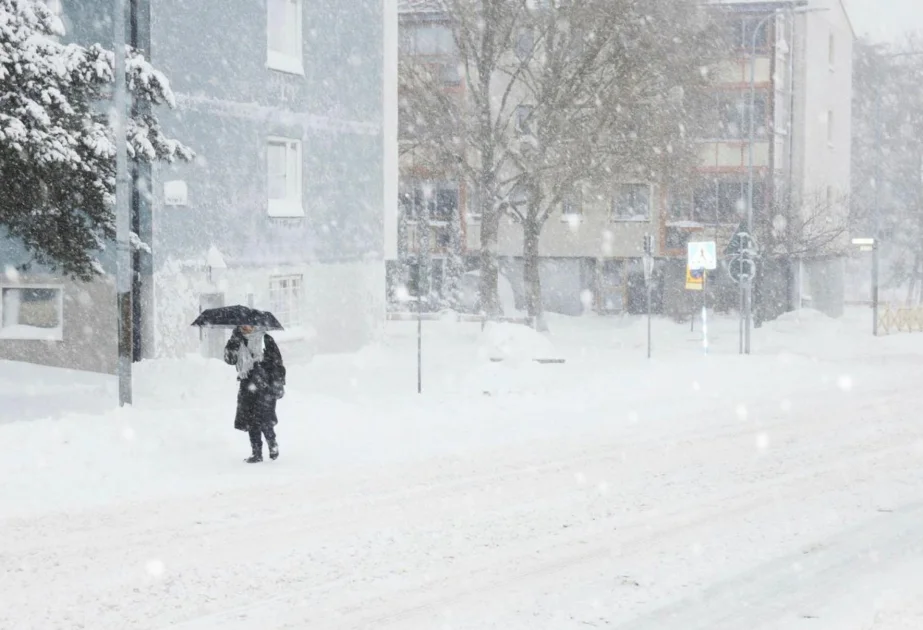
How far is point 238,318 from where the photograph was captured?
13875 mm

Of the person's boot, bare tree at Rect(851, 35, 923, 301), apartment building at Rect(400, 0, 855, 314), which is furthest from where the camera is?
bare tree at Rect(851, 35, 923, 301)

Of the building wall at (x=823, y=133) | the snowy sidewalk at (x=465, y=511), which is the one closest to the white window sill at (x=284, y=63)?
the snowy sidewalk at (x=465, y=511)

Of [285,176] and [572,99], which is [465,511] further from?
[572,99]

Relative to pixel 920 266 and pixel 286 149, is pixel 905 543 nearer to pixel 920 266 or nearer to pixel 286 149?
pixel 286 149

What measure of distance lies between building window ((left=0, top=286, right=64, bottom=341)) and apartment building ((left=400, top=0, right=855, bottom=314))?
77.7 feet

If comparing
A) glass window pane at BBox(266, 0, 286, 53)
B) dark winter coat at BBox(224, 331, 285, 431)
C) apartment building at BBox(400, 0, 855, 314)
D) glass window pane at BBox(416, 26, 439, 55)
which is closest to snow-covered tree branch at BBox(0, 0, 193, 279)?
dark winter coat at BBox(224, 331, 285, 431)

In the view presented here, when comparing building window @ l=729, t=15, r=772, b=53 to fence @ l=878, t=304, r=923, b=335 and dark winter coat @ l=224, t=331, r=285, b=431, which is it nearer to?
fence @ l=878, t=304, r=923, b=335

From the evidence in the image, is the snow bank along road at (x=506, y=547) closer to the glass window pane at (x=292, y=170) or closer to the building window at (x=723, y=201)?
the glass window pane at (x=292, y=170)

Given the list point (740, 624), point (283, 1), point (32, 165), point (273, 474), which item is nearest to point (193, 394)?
point (32, 165)

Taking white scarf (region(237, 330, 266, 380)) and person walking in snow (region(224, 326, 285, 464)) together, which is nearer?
person walking in snow (region(224, 326, 285, 464))

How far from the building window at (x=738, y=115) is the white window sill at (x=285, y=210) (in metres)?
24.9

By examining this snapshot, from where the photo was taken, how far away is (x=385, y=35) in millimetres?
30203

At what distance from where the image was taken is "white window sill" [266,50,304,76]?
25781mm

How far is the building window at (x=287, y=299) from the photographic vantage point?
1045 inches
